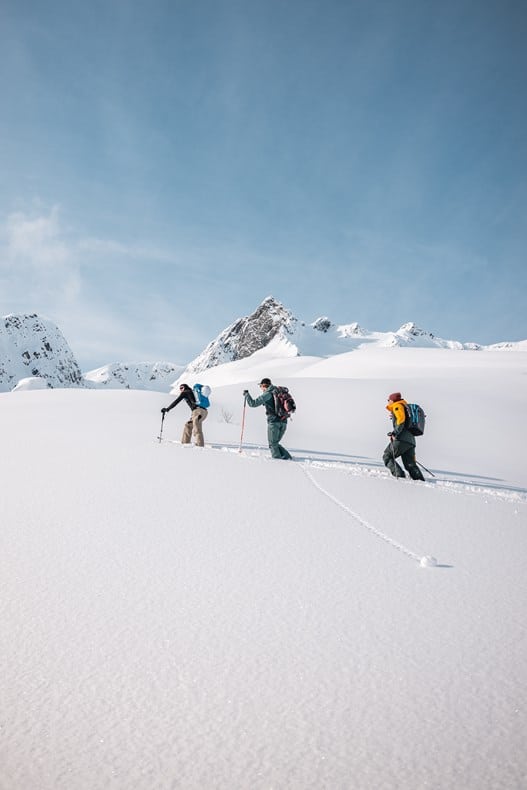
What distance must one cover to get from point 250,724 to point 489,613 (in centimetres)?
192

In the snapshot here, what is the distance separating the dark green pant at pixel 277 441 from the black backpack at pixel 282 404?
19 centimetres

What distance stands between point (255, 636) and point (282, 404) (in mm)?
7628

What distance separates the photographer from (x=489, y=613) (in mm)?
2826

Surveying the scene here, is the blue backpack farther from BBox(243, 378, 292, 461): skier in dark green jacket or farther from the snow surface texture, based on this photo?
the snow surface texture

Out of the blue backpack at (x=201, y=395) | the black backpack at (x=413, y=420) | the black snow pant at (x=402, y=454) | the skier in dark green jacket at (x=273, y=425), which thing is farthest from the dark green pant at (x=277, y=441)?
the black backpack at (x=413, y=420)

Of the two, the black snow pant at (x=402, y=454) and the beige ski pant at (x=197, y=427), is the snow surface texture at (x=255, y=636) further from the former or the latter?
the beige ski pant at (x=197, y=427)

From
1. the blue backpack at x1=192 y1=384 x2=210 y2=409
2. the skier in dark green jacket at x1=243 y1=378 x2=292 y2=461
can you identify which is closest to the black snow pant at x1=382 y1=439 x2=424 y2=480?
the skier in dark green jacket at x1=243 y1=378 x2=292 y2=461

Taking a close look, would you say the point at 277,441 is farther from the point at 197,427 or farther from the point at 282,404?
the point at 197,427

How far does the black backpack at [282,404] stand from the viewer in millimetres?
9891

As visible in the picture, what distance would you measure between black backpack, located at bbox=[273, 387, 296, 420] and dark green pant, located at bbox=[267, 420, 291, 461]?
0.19 metres

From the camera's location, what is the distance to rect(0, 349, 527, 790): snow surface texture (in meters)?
1.62

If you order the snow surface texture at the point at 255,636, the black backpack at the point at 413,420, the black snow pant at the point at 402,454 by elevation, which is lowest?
the snow surface texture at the point at 255,636

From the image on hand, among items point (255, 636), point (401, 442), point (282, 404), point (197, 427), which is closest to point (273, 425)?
point (282, 404)

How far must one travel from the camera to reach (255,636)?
7.97 ft
